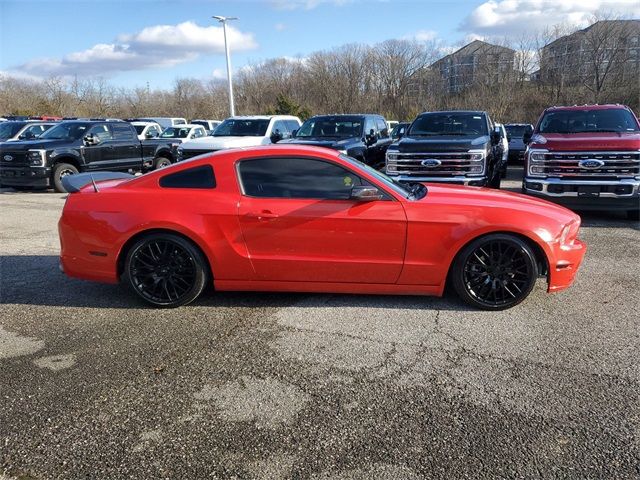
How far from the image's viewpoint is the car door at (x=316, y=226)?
4.44 metres

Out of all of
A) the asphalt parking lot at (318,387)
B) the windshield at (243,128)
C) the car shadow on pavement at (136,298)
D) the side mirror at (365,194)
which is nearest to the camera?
the asphalt parking lot at (318,387)

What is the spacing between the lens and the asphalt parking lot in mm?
2590

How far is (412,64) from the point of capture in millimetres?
58125

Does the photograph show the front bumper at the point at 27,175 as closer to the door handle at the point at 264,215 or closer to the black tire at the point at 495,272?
the door handle at the point at 264,215

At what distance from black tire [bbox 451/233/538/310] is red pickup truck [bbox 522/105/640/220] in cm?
→ 489

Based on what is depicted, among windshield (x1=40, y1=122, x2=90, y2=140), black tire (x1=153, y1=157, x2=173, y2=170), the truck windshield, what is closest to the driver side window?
the truck windshield

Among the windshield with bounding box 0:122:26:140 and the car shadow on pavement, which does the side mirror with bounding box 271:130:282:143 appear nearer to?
the car shadow on pavement

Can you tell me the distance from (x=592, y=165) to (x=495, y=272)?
5.29 m

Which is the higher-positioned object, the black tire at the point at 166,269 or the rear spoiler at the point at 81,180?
the rear spoiler at the point at 81,180

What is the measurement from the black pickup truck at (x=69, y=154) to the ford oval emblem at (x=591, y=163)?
11.9 meters

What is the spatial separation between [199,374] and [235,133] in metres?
11.3

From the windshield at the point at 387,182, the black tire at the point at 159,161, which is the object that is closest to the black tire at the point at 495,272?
the windshield at the point at 387,182

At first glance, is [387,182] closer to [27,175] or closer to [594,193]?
[594,193]

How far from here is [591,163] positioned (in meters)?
8.51
